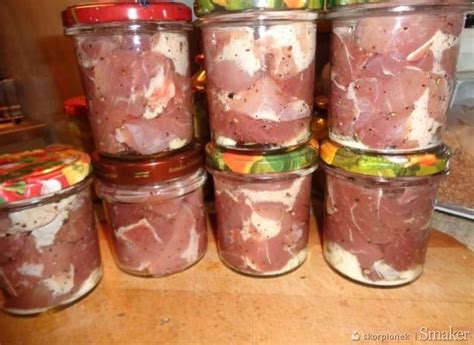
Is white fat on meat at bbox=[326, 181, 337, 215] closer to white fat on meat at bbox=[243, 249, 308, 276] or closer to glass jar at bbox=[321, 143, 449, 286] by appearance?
glass jar at bbox=[321, 143, 449, 286]

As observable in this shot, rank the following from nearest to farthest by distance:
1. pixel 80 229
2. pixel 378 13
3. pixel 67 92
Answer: pixel 378 13 < pixel 80 229 < pixel 67 92

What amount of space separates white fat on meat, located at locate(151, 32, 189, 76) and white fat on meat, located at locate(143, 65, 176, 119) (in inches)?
1.1

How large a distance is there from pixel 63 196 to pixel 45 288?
0.55 feet

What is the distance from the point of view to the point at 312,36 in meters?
0.64

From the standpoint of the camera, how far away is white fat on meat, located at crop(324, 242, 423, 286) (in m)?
0.68

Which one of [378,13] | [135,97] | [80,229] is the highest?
[378,13]

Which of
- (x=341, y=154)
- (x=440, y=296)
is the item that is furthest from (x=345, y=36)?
(x=440, y=296)

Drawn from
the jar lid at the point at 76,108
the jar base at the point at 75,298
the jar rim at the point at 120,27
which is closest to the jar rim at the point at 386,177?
the jar rim at the point at 120,27

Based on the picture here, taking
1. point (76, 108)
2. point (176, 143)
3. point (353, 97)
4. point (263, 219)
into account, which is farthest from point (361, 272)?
point (76, 108)

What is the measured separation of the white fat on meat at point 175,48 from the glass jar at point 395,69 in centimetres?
27

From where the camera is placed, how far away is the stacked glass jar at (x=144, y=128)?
0.62 m

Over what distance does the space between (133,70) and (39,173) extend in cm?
23

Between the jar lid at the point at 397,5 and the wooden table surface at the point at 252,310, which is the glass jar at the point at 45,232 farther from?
the jar lid at the point at 397,5

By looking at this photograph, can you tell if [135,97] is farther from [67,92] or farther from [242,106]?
[67,92]
